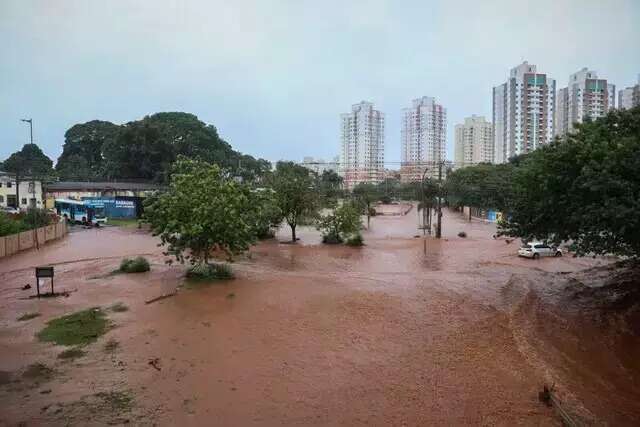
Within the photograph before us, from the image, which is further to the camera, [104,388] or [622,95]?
[622,95]

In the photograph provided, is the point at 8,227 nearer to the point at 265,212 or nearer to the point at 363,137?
the point at 265,212

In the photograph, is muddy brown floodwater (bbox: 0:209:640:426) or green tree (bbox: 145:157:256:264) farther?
green tree (bbox: 145:157:256:264)

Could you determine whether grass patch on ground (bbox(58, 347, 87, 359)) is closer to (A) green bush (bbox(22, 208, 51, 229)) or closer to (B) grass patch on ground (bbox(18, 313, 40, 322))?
(B) grass patch on ground (bbox(18, 313, 40, 322))

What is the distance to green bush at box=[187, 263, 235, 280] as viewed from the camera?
21.2 metres

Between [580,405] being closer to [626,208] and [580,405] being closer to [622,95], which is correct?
[626,208]

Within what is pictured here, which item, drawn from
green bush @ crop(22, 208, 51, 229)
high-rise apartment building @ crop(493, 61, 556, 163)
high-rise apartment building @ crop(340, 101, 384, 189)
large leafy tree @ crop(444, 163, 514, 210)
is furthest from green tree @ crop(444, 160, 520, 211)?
green bush @ crop(22, 208, 51, 229)

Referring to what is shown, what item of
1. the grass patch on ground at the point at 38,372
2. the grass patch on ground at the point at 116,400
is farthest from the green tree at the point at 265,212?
the grass patch on ground at the point at 116,400

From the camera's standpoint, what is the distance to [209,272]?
21.5 meters

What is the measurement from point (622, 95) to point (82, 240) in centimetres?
7355

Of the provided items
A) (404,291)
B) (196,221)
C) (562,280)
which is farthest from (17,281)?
(562,280)

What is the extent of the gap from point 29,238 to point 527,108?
69.7 meters

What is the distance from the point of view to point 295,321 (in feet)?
50.0

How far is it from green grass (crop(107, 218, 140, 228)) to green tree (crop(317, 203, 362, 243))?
21550 mm

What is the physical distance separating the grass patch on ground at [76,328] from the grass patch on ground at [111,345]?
555mm
